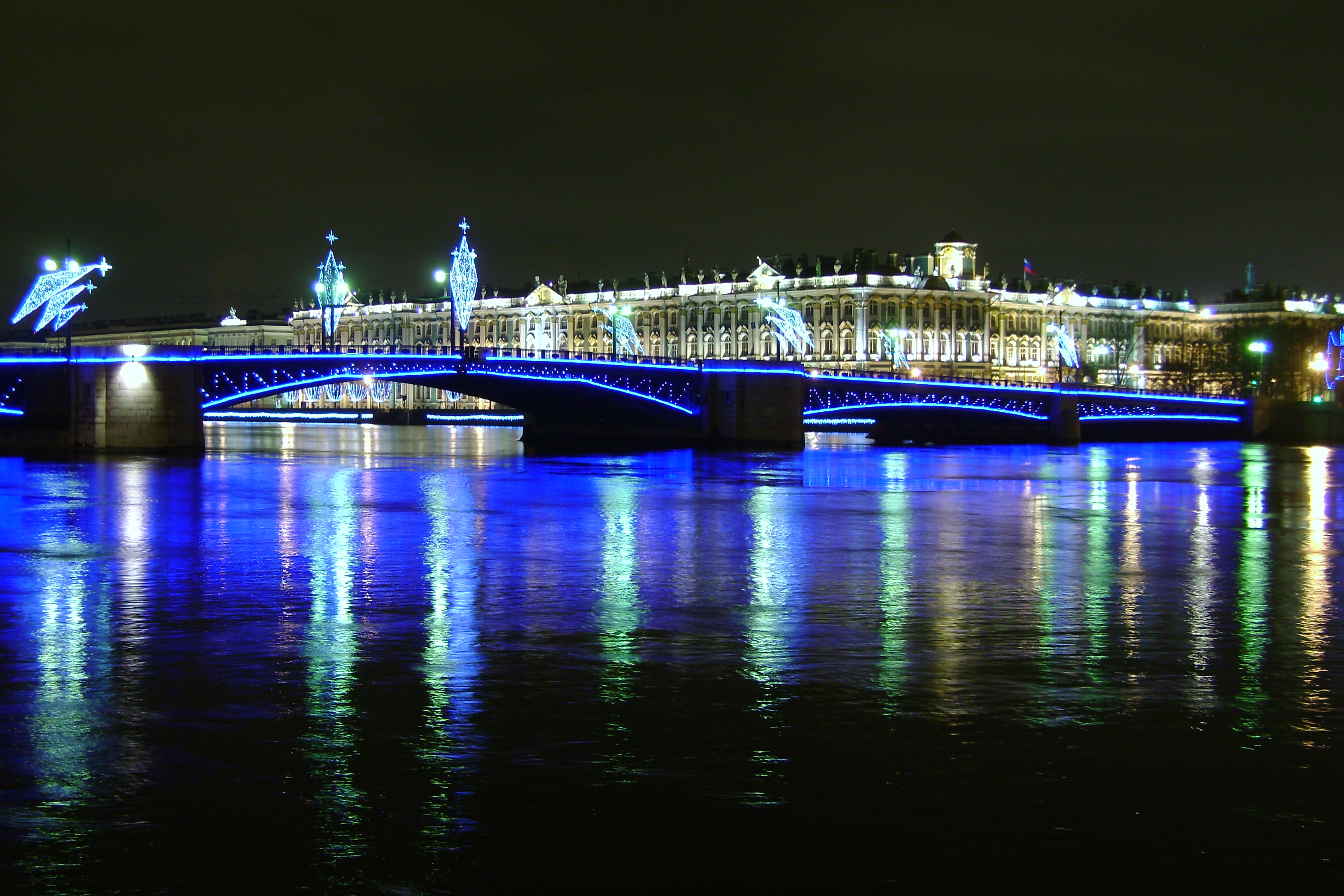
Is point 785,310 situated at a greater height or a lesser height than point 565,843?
greater

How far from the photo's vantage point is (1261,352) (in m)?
112

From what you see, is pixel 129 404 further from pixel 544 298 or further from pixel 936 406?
pixel 544 298

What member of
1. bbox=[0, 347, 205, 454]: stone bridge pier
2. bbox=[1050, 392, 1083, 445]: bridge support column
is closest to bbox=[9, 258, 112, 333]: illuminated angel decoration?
bbox=[0, 347, 205, 454]: stone bridge pier

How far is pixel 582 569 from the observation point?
20.7 meters

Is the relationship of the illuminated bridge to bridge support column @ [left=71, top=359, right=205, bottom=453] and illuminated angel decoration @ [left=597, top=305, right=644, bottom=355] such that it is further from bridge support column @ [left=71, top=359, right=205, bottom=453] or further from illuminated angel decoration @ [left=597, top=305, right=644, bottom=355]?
bridge support column @ [left=71, top=359, right=205, bottom=453]

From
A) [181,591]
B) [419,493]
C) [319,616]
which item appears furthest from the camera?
[419,493]

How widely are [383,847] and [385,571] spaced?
12.5 m

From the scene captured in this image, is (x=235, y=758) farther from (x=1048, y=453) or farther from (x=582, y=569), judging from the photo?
(x=1048, y=453)

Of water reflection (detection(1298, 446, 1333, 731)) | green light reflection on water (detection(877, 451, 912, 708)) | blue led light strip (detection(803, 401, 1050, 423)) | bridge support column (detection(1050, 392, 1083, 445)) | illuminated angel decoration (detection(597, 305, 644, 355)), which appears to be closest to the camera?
water reflection (detection(1298, 446, 1333, 731))

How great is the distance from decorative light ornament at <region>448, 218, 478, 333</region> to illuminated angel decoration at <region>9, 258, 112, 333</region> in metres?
13.7

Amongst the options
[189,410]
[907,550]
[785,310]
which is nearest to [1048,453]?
[785,310]

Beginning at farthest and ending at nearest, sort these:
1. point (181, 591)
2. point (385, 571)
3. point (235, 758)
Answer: point (385, 571) < point (181, 591) < point (235, 758)

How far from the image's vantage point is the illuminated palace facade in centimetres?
12812

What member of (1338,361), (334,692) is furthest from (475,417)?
(334,692)
